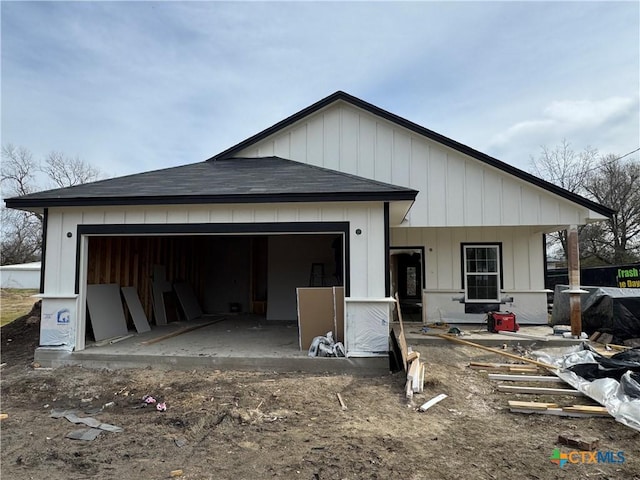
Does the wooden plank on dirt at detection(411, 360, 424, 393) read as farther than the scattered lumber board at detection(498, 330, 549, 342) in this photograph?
No

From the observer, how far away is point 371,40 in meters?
8.98

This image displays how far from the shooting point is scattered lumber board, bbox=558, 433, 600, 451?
3.50m

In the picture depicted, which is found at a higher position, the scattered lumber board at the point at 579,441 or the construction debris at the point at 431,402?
the scattered lumber board at the point at 579,441

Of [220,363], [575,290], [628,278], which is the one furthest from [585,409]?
[628,278]

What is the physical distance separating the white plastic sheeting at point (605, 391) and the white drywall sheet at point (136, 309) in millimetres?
8496

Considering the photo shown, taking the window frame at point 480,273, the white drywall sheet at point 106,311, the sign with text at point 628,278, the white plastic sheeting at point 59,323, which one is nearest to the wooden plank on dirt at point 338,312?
the white plastic sheeting at point 59,323

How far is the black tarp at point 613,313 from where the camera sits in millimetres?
8672

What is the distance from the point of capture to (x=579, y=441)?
139 inches

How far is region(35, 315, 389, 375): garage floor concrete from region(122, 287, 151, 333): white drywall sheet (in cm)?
50

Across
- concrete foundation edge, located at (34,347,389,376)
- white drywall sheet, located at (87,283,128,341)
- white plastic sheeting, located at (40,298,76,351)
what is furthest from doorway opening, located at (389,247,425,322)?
white plastic sheeting, located at (40,298,76,351)

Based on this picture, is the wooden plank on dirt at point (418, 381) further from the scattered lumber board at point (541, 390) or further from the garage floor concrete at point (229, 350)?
the scattered lumber board at point (541, 390)

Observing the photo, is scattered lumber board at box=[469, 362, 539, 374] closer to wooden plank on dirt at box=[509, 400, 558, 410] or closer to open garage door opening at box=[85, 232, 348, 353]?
wooden plank on dirt at box=[509, 400, 558, 410]

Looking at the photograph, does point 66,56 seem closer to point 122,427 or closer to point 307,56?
point 307,56

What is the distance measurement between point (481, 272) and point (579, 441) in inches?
293
